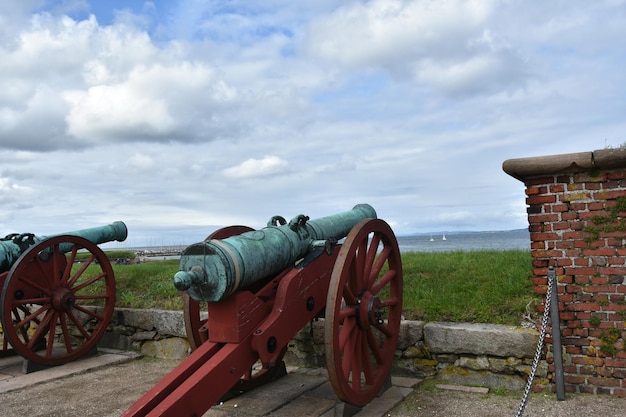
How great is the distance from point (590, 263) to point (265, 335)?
2.82 m

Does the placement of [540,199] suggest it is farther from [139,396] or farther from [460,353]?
[139,396]

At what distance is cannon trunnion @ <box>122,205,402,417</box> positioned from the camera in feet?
12.8

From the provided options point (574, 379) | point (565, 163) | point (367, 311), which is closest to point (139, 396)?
point (367, 311)

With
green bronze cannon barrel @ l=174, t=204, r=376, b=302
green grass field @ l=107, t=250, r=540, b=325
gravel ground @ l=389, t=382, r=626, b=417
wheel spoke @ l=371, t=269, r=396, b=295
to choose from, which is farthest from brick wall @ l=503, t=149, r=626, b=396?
green bronze cannon barrel @ l=174, t=204, r=376, b=302

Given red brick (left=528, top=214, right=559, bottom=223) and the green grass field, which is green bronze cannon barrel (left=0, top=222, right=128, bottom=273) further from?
red brick (left=528, top=214, right=559, bottom=223)

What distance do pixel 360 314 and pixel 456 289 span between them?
77.6 inches

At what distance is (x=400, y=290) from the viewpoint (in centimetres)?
534

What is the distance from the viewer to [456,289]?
20.6 ft

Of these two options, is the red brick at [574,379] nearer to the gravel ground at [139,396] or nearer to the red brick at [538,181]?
the gravel ground at [139,396]

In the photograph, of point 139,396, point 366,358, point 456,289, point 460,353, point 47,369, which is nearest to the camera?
point 366,358

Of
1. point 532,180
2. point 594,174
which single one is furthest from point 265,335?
point 594,174

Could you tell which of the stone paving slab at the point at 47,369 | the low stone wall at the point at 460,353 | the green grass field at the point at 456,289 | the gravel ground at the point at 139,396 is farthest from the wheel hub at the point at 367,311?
the stone paving slab at the point at 47,369

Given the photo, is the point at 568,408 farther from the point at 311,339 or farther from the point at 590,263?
the point at 311,339

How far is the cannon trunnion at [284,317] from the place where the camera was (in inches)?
154
